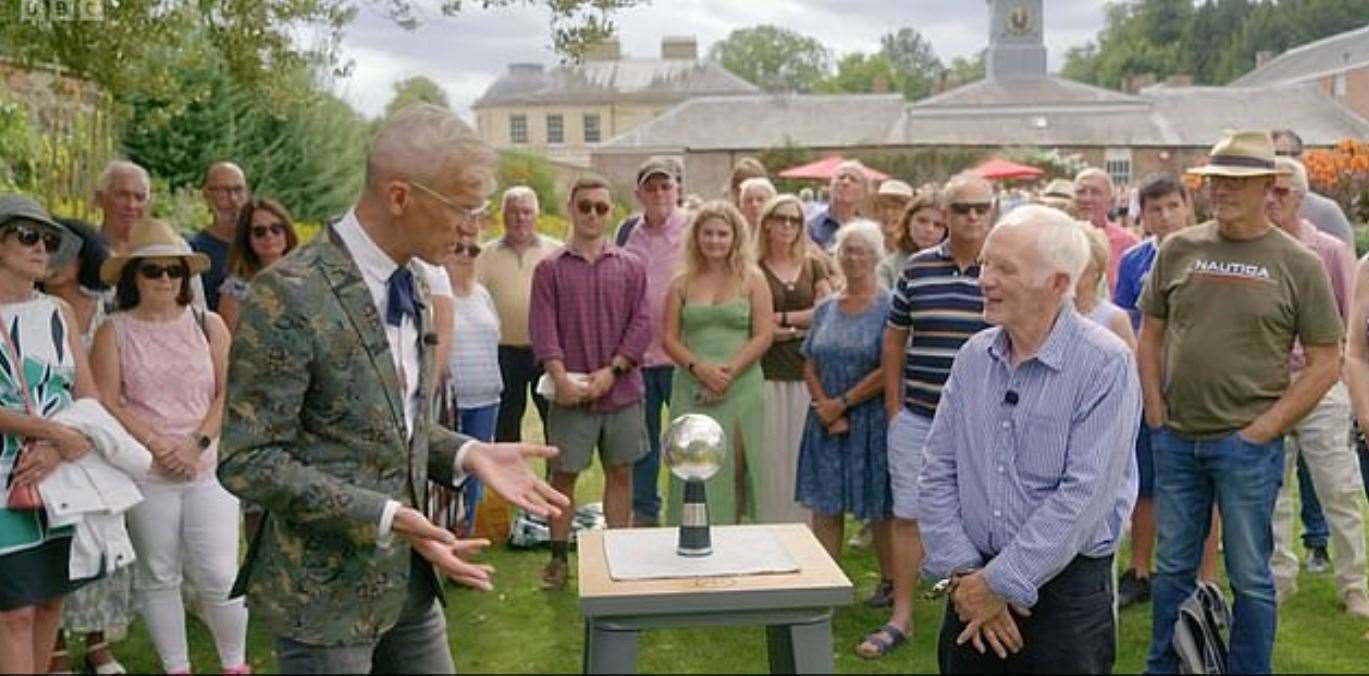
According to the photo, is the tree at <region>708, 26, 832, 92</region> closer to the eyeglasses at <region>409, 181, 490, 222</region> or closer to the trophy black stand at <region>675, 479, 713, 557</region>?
the trophy black stand at <region>675, 479, 713, 557</region>

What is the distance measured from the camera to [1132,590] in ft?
17.0

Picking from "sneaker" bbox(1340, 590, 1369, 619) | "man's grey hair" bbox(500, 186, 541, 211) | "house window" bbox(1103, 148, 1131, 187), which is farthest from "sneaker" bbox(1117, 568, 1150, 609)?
"house window" bbox(1103, 148, 1131, 187)

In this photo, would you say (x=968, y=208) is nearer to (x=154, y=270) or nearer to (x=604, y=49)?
(x=604, y=49)

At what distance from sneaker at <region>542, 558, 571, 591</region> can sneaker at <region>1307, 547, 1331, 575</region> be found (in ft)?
10.8

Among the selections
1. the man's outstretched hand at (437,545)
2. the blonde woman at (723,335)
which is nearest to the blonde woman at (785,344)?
the blonde woman at (723,335)

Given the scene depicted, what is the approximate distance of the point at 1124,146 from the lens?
30.8 metres

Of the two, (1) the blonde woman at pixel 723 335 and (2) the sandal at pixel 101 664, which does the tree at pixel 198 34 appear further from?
(2) the sandal at pixel 101 664

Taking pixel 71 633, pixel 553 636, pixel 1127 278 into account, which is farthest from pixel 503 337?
pixel 1127 278

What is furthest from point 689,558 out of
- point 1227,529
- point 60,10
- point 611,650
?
point 60,10

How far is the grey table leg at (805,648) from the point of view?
2.38 meters

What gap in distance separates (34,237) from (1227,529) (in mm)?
3604

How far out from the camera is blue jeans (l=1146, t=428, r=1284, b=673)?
3.79m

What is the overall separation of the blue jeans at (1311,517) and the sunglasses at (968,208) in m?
Answer: 2.31

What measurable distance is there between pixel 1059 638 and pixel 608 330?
2.91m
